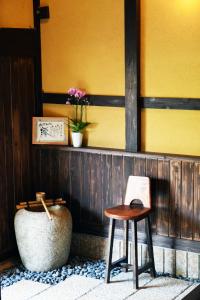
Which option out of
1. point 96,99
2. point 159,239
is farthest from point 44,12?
point 159,239

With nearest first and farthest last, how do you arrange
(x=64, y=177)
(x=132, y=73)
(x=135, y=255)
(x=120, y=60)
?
(x=135, y=255) < (x=132, y=73) < (x=120, y=60) < (x=64, y=177)

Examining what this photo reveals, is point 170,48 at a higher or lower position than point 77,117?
higher

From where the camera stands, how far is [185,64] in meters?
4.58

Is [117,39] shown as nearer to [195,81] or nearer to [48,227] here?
[195,81]

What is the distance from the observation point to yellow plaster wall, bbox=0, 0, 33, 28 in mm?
5023

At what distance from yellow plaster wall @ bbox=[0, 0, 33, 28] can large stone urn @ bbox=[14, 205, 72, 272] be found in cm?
169

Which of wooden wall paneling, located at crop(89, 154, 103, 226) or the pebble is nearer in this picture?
the pebble

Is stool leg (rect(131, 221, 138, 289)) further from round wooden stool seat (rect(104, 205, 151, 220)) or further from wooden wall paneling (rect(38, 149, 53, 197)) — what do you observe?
wooden wall paneling (rect(38, 149, 53, 197))

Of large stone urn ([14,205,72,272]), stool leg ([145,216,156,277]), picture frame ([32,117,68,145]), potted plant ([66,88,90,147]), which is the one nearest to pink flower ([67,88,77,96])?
potted plant ([66,88,90,147])

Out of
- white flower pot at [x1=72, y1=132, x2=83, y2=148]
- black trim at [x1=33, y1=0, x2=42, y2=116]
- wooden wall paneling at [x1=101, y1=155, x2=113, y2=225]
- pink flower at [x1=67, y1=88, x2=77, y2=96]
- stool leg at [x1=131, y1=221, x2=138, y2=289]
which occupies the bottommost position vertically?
stool leg at [x1=131, y1=221, x2=138, y2=289]

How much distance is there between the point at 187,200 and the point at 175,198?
110 mm

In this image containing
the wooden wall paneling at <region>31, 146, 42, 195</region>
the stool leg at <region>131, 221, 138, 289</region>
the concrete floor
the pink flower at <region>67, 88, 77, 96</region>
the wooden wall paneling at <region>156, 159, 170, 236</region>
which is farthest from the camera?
the wooden wall paneling at <region>31, 146, 42, 195</region>

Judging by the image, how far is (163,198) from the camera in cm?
478

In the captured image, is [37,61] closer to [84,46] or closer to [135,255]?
[84,46]
